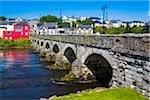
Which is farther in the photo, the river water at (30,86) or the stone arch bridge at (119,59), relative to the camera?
the river water at (30,86)

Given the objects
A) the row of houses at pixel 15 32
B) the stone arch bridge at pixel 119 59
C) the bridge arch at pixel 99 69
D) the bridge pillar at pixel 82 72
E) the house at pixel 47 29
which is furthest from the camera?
the house at pixel 47 29

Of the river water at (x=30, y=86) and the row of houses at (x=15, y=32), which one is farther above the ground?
the row of houses at (x=15, y=32)

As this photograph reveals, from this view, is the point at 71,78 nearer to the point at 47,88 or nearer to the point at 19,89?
the point at 47,88

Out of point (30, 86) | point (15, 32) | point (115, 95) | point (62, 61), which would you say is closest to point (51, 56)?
point (62, 61)

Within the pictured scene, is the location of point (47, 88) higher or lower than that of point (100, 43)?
lower

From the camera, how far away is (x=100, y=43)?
27.8 meters

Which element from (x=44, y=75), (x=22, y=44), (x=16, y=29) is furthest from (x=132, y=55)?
(x=16, y=29)

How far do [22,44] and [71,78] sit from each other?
70.1 m

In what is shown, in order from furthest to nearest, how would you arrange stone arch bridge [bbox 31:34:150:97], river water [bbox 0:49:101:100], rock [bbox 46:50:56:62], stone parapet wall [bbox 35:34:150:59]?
rock [bbox 46:50:56:62] < river water [bbox 0:49:101:100] < stone arch bridge [bbox 31:34:150:97] < stone parapet wall [bbox 35:34:150:59]

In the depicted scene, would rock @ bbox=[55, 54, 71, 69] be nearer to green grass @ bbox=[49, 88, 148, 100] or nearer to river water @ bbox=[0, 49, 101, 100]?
river water @ bbox=[0, 49, 101, 100]

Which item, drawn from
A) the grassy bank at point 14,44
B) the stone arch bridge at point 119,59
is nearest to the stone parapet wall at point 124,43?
the stone arch bridge at point 119,59

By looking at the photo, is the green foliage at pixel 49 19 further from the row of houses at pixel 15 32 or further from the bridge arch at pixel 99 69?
the bridge arch at pixel 99 69

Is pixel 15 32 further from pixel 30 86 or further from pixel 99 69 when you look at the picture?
pixel 30 86

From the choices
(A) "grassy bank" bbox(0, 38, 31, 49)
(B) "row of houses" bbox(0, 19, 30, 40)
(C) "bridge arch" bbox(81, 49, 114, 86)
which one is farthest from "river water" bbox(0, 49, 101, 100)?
(B) "row of houses" bbox(0, 19, 30, 40)
